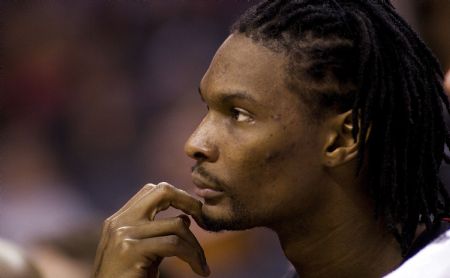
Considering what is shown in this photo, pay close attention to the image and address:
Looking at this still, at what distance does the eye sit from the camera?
285 centimetres

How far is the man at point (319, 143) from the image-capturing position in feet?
9.23

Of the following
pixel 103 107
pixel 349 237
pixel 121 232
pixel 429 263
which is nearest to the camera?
pixel 429 263

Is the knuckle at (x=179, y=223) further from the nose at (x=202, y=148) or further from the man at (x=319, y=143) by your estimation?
the nose at (x=202, y=148)

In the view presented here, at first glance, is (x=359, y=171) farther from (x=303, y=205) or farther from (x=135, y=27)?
(x=135, y=27)

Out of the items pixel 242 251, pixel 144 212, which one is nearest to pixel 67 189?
pixel 242 251

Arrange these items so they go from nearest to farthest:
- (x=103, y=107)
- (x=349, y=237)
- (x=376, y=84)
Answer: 1. (x=376, y=84)
2. (x=349, y=237)
3. (x=103, y=107)

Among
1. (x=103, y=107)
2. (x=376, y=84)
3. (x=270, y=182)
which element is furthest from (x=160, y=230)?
(x=103, y=107)

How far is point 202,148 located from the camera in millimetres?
2859

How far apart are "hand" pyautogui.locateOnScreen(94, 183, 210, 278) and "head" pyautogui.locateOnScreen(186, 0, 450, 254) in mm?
173

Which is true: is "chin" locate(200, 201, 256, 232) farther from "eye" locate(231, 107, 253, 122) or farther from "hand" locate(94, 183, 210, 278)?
"eye" locate(231, 107, 253, 122)

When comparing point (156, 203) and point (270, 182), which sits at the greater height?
point (156, 203)

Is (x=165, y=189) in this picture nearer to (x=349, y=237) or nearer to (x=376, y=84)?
(x=349, y=237)

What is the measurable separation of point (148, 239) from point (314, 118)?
686 millimetres

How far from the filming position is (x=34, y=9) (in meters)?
5.54
